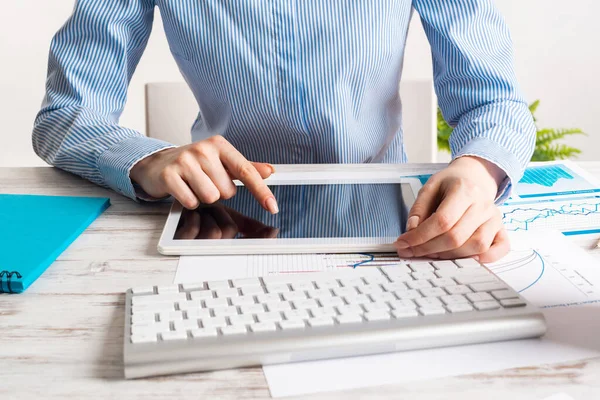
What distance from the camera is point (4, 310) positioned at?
555mm

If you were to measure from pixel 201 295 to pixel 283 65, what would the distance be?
638mm

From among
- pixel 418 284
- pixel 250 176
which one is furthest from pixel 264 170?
pixel 418 284

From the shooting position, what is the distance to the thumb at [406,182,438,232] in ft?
2.23

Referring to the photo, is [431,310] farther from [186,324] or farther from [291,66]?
[291,66]

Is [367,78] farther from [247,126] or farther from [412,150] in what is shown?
[412,150]

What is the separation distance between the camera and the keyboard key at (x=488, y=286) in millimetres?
542

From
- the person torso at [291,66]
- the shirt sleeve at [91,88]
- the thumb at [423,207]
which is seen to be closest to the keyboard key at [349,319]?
the thumb at [423,207]

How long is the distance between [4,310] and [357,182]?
1.57ft

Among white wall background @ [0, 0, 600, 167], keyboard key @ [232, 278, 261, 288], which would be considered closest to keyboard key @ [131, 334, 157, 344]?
keyboard key @ [232, 278, 261, 288]

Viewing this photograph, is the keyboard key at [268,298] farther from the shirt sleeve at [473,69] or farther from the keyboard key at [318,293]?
the shirt sleeve at [473,69]

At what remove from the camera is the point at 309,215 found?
0.77 metres

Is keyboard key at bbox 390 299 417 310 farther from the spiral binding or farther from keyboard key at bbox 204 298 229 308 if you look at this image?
the spiral binding

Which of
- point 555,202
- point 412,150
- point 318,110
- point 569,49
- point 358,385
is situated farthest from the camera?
point 569,49

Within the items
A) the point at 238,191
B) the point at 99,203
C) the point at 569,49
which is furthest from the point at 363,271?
the point at 569,49
